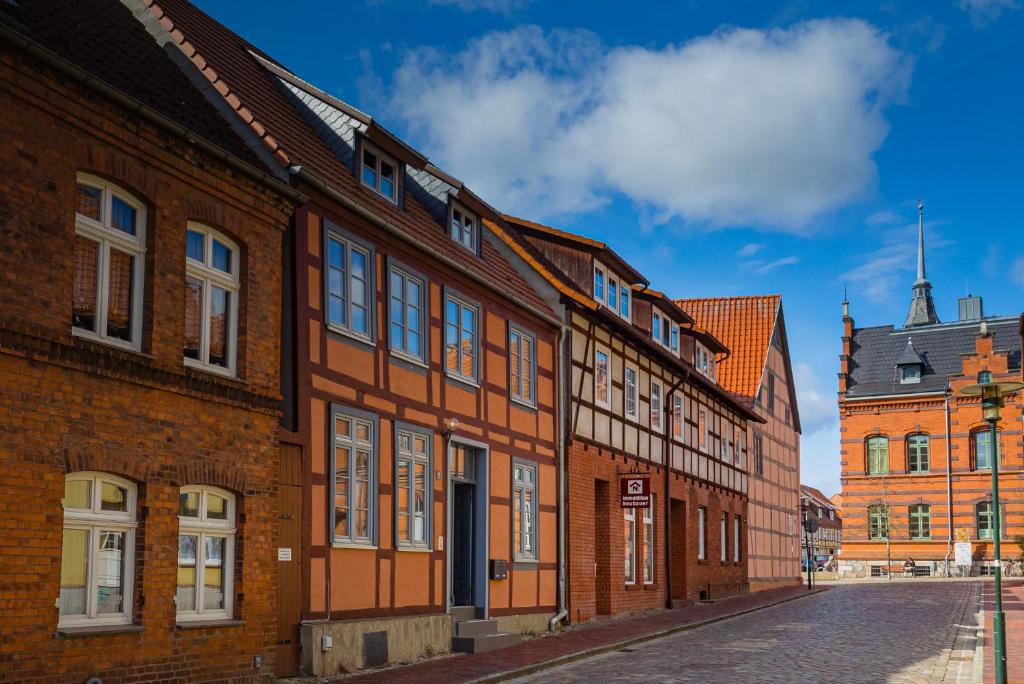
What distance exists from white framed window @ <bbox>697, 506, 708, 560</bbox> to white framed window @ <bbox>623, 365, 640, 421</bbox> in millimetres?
6934

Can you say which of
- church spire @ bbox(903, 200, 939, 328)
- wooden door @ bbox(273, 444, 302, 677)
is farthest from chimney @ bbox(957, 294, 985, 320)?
wooden door @ bbox(273, 444, 302, 677)

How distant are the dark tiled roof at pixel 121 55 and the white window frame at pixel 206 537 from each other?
3.82 metres

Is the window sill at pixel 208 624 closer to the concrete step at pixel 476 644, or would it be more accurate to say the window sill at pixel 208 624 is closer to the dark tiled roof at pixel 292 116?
the dark tiled roof at pixel 292 116

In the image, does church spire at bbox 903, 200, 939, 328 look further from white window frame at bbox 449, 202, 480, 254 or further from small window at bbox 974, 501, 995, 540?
white window frame at bbox 449, 202, 480, 254

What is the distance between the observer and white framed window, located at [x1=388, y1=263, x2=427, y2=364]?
1789 centimetres

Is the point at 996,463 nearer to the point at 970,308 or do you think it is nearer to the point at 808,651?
the point at 808,651

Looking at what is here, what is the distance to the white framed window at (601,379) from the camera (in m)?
26.4

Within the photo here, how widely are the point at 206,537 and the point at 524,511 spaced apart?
10.3 m

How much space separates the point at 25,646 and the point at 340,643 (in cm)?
567

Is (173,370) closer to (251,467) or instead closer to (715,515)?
(251,467)

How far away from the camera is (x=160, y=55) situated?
15.5 meters

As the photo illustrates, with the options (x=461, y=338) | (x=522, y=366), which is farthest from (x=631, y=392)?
(x=461, y=338)

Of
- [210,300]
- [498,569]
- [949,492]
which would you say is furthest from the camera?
[949,492]

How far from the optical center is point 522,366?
75.0 feet
